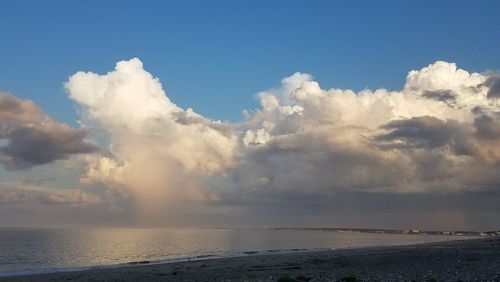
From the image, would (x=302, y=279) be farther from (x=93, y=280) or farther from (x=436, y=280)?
(x=93, y=280)

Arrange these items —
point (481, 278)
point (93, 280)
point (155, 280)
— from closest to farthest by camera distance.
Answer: point (481, 278) → point (155, 280) → point (93, 280)

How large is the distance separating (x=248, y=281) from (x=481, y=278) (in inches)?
610

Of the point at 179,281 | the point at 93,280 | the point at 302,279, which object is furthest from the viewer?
the point at 93,280

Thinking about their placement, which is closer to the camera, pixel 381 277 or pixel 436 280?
pixel 436 280

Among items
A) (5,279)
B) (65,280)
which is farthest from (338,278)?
(5,279)

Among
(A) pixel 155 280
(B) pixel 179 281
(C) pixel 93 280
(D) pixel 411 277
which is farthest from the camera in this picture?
(C) pixel 93 280

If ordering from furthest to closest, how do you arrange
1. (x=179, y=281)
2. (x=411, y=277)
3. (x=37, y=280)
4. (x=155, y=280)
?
(x=37, y=280) → (x=155, y=280) → (x=179, y=281) → (x=411, y=277)

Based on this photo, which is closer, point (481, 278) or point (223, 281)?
point (481, 278)

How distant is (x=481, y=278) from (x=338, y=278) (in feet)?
30.4

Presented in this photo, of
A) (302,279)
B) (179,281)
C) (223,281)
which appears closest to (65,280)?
(179,281)

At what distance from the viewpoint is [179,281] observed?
1718 inches

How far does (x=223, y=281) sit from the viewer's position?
38.9 m

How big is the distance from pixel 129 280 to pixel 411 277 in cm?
2793

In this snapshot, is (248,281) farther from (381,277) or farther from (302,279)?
(381,277)
